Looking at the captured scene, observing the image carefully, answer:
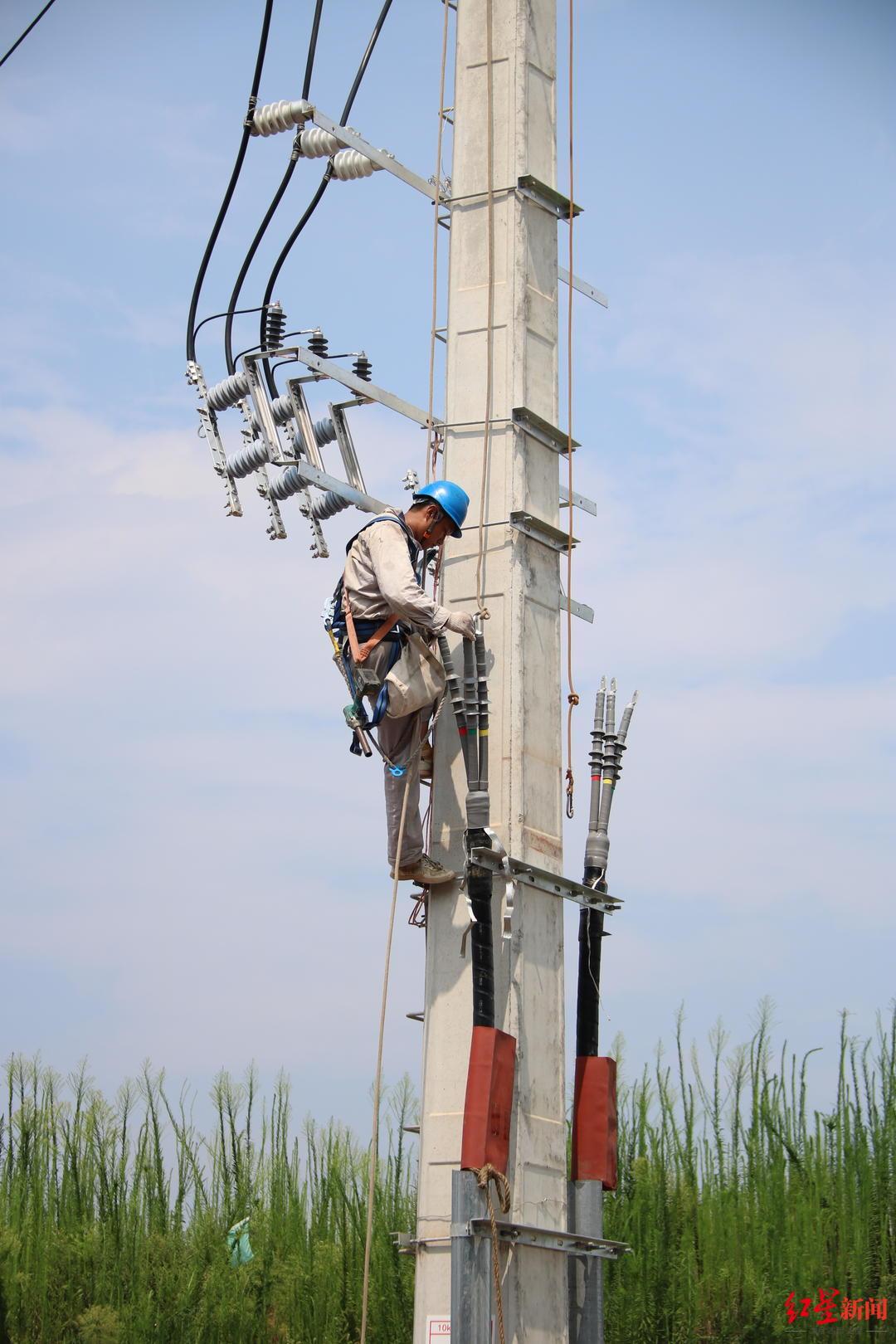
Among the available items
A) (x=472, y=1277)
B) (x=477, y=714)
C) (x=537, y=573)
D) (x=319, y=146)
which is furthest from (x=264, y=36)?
(x=472, y=1277)

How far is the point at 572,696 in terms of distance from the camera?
21.5 feet

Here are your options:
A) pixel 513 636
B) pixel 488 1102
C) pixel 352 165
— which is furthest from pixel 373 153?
pixel 488 1102

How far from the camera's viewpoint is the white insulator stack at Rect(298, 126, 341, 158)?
22.4ft

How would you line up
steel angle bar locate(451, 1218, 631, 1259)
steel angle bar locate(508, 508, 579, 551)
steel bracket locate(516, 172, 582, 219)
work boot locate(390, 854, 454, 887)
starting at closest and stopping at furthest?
steel angle bar locate(451, 1218, 631, 1259), work boot locate(390, 854, 454, 887), steel angle bar locate(508, 508, 579, 551), steel bracket locate(516, 172, 582, 219)

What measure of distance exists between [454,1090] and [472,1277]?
0.71 meters

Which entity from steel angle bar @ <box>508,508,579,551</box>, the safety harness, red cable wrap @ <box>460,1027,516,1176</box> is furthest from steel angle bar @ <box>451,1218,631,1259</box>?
steel angle bar @ <box>508,508,579,551</box>

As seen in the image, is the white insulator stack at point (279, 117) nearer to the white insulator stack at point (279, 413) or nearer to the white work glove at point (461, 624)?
the white insulator stack at point (279, 413)

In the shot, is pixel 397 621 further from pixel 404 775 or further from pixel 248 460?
pixel 248 460

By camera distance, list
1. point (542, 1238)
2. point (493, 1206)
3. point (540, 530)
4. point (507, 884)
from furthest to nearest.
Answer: point (540, 530), point (507, 884), point (542, 1238), point (493, 1206)

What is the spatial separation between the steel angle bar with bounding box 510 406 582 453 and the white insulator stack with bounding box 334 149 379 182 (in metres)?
1.29

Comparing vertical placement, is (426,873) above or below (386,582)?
below

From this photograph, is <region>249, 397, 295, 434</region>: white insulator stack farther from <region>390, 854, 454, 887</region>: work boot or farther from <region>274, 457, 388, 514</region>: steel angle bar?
<region>390, 854, 454, 887</region>: work boot

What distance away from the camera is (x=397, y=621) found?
6078 mm

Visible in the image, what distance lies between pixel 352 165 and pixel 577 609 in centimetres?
211
